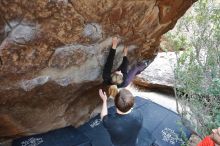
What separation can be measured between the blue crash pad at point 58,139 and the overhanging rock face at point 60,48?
0.11 metres

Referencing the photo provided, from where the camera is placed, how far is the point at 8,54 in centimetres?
340

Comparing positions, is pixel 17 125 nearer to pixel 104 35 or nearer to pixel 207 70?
pixel 104 35

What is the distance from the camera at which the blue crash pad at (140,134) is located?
480cm

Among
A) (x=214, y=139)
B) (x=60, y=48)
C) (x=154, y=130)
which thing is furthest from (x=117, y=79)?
(x=214, y=139)

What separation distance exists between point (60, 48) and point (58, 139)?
1649 millimetres

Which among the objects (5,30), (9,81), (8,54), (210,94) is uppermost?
(5,30)

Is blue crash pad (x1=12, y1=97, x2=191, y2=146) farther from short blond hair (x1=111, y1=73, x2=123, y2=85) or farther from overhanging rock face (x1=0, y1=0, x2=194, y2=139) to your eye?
short blond hair (x1=111, y1=73, x2=123, y2=85)

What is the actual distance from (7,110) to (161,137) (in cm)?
238

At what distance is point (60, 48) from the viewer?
3738 millimetres

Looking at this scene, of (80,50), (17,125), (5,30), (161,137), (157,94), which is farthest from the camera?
(157,94)

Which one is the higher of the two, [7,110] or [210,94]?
[7,110]

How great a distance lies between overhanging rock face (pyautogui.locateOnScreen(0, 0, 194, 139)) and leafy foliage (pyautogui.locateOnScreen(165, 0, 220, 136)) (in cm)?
41

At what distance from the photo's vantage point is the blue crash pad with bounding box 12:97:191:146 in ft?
15.8

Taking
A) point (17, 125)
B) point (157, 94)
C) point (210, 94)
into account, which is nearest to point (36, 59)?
point (17, 125)
